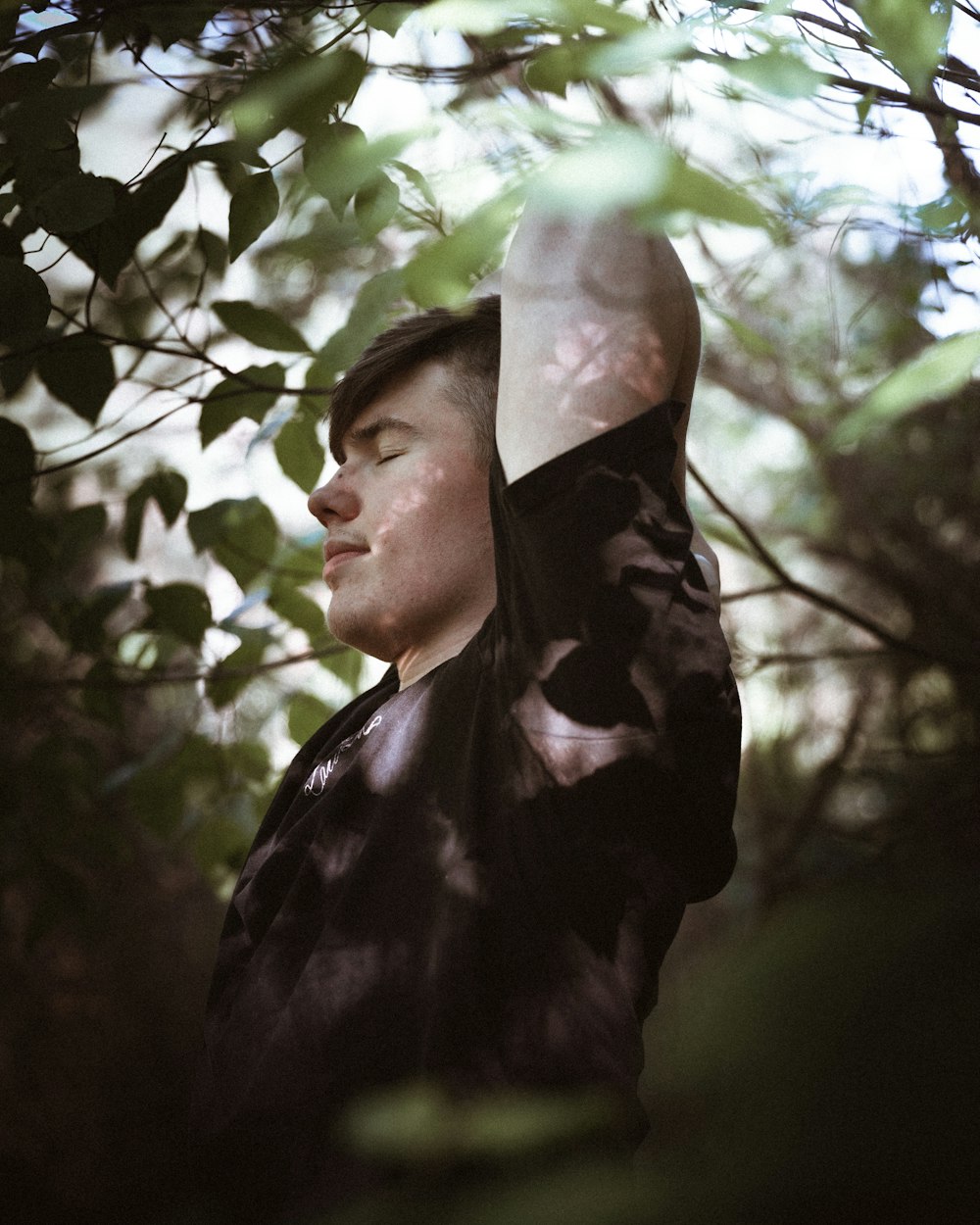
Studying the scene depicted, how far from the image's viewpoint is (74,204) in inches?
34.5

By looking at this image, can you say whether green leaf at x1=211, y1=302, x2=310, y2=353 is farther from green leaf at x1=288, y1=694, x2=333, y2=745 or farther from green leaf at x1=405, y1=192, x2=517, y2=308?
green leaf at x1=405, y1=192, x2=517, y2=308

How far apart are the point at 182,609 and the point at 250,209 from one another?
0.65 metres

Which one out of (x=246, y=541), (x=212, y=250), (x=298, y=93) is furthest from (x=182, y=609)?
(x=298, y=93)

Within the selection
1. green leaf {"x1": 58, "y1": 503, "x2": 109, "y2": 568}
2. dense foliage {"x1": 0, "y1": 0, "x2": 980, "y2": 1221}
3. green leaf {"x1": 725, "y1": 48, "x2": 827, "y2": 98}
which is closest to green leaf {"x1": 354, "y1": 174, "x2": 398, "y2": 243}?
dense foliage {"x1": 0, "y1": 0, "x2": 980, "y2": 1221}

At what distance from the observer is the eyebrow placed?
1.02m

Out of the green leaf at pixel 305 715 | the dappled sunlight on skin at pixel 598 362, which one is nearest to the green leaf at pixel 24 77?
the dappled sunlight on skin at pixel 598 362

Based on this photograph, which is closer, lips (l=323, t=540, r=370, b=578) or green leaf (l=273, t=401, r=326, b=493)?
lips (l=323, t=540, r=370, b=578)

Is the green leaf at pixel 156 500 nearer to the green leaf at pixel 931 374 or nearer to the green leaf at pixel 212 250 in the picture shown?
the green leaf at pixel 212 250

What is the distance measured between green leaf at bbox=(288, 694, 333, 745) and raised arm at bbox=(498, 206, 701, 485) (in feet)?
3.12

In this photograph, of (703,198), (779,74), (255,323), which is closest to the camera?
(703,198)

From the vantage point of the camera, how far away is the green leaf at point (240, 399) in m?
1.28

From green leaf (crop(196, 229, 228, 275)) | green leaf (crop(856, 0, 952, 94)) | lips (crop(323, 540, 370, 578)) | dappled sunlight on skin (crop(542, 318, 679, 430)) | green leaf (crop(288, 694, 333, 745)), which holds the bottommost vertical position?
green leaf (crop(288, 694, 333, 745))

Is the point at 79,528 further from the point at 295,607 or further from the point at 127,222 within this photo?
the point at 127,222

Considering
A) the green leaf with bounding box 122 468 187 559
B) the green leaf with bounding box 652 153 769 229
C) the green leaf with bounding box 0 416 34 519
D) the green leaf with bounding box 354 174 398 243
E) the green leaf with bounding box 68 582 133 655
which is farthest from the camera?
the green leaf with bounding box 68 582 133 655
